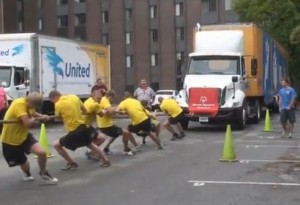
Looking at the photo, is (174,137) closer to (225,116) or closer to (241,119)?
(225,116)

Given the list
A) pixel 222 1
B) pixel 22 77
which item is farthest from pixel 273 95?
pixel 222 1

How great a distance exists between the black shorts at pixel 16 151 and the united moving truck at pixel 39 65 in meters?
13.4

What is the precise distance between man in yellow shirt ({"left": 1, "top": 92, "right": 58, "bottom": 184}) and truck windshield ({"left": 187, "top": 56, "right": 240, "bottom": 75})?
40.5 feet

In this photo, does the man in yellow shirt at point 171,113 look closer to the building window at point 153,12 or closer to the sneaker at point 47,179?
the sneaker at point 47,179

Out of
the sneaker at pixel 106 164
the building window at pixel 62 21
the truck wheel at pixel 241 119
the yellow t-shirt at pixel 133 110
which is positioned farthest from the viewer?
the building window at pixel 62 21

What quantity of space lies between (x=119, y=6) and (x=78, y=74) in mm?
43727

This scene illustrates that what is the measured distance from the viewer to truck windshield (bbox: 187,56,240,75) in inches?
874

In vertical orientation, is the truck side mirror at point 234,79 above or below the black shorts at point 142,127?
above

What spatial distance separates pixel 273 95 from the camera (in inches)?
1184

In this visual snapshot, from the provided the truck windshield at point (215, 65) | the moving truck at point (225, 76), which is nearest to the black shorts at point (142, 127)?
the moving truck at point (225, 76)

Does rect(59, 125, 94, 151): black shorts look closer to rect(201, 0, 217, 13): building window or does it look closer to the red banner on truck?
the red banner on truck

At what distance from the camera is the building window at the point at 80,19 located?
73.8m

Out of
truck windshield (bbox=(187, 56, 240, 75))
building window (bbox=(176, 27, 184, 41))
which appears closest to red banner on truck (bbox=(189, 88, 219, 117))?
A: truck windshield (bbox=(187, 56, 240, 75))

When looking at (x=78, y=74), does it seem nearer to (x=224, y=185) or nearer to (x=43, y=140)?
(x=43, y=140)
